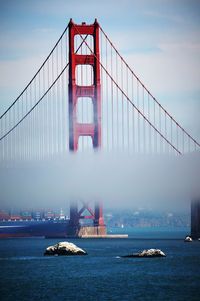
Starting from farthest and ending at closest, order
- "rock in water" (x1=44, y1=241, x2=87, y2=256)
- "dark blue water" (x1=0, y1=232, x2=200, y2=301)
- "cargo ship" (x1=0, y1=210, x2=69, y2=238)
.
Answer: "cargo ship" (x1=0, y1=210, x2=69, y2=238), "rock in water" (x1=44, y1=241, x2=87, y2=256), "dark blue water" (x1=0, y1=232, x2=200, y2=301)

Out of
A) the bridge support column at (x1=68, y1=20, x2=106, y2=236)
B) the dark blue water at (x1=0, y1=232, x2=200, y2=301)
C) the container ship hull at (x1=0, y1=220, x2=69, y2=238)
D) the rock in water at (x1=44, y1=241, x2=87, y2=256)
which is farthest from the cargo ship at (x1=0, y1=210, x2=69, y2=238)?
the dark blue water at (x1=0, y1=232, x2=200, y2=301)

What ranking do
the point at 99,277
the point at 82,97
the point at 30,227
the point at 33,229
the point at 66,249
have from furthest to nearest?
the point at 30,227 < the point at 33,229 < the point at 82,97 < the point at 66,249 < the point at 99,277

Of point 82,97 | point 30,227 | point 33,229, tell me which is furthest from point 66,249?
point 30,227

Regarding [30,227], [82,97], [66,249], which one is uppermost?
[82,97]

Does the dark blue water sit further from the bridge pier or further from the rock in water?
the bridge pier

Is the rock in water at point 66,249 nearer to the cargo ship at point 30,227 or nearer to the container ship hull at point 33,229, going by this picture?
the cargo ship at point 30,227

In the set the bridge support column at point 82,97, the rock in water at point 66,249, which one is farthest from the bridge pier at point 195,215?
the rock in water at point 66,249

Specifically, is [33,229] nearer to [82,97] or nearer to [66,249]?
[82,97]
